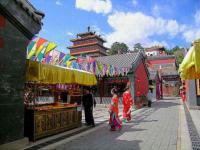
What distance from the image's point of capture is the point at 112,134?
9.17 metres

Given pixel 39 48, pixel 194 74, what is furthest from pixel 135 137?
pixel 39 48

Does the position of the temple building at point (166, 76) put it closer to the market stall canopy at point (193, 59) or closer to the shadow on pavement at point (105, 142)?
the shadow on pavement at point (105, 142)

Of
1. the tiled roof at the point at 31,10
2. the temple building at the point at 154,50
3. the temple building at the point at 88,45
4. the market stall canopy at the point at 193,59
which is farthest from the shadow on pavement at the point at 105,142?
the temple building at the point at 154,50

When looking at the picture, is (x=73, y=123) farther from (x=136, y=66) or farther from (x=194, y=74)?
(x=136, y=66)

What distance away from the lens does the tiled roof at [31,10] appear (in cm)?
733

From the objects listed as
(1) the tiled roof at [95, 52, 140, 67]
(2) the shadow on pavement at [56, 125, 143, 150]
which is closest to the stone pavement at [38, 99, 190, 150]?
(2) the shadow on pavement at [56, 125, 143, 150]

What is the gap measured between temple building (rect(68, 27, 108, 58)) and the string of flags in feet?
143

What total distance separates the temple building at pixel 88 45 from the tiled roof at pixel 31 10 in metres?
56.6

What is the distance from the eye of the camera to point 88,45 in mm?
67625

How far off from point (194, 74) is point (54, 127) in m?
5.57

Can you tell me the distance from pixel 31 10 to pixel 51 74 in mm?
2235

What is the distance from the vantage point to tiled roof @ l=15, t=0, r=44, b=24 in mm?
7332

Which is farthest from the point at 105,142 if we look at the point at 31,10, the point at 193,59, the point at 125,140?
the point at 31,10

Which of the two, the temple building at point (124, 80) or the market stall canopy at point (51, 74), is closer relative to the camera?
the market stall canopy at point (51, 74)
